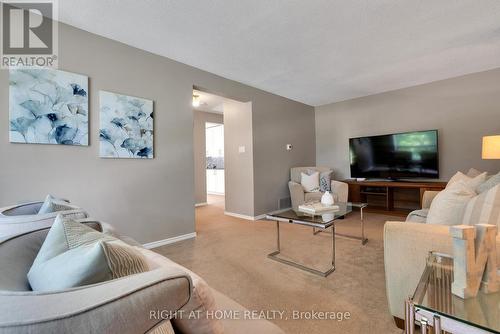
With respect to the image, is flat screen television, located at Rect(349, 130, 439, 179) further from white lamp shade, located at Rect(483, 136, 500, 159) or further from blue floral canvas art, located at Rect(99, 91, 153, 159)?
blue floral canvas art, located at Rect(99, 91, 153, 159)

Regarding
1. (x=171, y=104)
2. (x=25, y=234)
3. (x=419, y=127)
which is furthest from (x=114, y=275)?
(x=419, y=127)

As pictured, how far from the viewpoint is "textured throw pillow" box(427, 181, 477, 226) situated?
1410 mm

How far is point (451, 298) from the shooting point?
0.90m

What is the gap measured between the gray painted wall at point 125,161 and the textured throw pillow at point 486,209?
2.84 metres

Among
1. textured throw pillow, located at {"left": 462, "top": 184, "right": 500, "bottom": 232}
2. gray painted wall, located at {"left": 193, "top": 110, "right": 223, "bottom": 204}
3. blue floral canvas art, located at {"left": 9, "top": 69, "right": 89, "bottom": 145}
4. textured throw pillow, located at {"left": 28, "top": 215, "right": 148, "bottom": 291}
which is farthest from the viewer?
gray painted wall, located at {"left": 193, "top": 110, "right": 223, "bottom": 204}

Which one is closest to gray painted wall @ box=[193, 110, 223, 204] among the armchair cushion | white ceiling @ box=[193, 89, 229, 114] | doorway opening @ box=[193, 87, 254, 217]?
white ceiling @ box=[193, 89, 229, 114]

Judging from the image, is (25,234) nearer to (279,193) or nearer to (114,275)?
(114,275)

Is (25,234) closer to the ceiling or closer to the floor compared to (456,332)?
closer to the ceiling

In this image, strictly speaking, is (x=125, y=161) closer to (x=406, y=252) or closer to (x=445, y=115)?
(x=406, y=252)

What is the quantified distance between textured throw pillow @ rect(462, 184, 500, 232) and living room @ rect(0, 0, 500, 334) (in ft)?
0.04

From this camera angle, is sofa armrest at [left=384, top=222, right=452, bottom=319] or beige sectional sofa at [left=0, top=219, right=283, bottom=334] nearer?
beige sectional sofa at [left=0, top=219, right=283, bottom=334]

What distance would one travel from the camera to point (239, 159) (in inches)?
172

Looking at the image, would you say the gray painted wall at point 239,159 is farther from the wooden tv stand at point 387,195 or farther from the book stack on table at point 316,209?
the wooden tv stand at point 387,195

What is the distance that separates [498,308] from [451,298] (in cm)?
13
